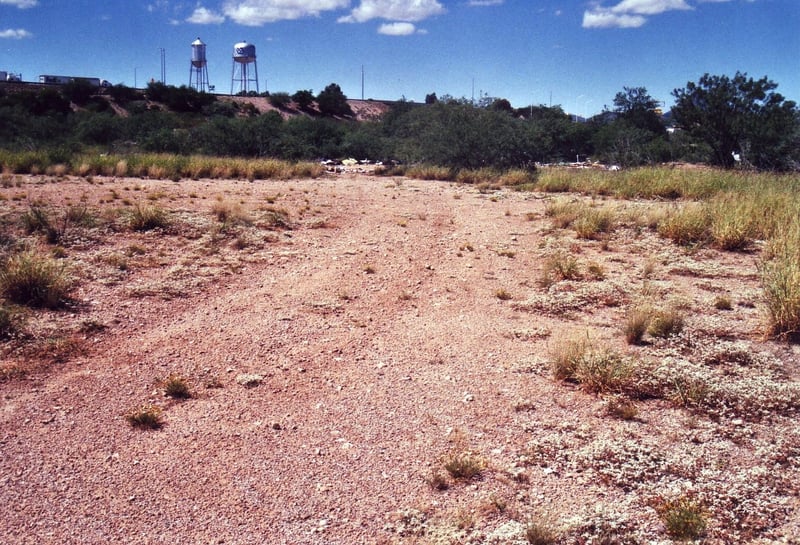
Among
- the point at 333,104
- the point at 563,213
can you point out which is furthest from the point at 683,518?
the point at 333,104

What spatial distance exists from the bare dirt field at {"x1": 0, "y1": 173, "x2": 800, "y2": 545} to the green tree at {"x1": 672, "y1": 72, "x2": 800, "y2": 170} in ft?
46.8

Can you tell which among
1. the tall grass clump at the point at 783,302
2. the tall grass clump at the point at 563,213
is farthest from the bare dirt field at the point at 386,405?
the tall grass clump at the point at 563,213

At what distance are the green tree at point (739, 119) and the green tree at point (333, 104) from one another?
41.3 meters

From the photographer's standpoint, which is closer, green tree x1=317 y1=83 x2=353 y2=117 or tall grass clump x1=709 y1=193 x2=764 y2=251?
tall grass clump x1=709 y1=193 x2=764 y2=251

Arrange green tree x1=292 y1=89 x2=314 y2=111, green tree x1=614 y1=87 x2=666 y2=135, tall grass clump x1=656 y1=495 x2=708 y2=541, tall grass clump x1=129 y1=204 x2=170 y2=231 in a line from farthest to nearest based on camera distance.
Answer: green tree x1=292 y1=89 x2=314 y2=111 < green tree x1=614 y1=87 x2=666 y2=135 < tall grass clump x1=129 y1=204 x2=170 y2=231 < tall grass clump x1=656 y1=495 x2=708 y2=541

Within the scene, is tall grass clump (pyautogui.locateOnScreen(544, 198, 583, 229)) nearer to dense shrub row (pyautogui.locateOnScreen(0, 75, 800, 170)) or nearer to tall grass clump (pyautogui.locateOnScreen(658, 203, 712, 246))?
tall grass clump (pyautogui.locateOnScreen(658, 203, 712, 246))

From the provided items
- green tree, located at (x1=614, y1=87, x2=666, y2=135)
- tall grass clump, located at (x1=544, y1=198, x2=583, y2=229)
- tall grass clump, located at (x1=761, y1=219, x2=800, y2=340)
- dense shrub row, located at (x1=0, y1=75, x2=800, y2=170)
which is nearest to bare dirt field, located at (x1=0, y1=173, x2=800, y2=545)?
tall grass clump, located at (x1=761, y1=219, x2=800, y2=340)

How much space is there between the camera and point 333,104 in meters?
62.5

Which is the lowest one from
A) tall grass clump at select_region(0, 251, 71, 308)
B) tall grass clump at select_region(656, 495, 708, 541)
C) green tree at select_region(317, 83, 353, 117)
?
tall grass clump at select_region(656, 495, 708, 541)

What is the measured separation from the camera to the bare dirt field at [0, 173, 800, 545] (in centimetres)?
355

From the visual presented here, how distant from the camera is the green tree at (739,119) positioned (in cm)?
2139

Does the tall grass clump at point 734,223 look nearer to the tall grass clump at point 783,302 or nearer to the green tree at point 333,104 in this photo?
the tall grass clump at point 783,302

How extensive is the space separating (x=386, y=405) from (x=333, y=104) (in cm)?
6027

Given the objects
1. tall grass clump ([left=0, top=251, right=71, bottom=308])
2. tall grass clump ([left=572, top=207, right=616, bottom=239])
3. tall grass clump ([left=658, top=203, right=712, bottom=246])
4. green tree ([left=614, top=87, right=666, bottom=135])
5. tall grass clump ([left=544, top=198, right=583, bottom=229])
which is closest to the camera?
tall grass clump ([left=0, top=251, right=71, bottom=308])
